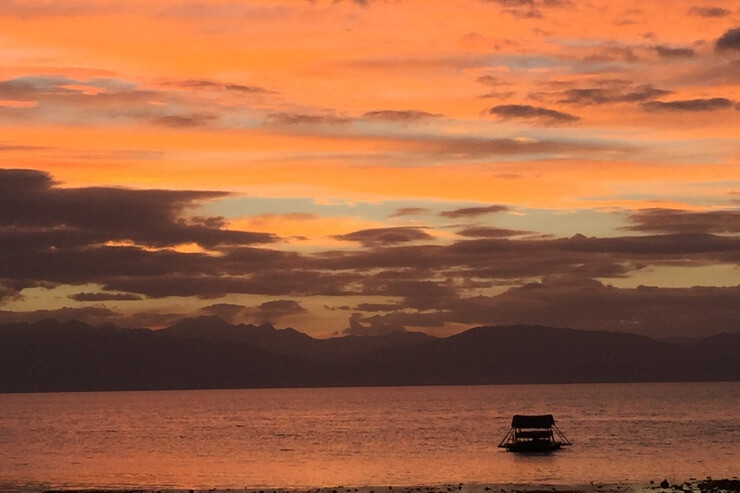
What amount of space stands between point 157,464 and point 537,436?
43.5m

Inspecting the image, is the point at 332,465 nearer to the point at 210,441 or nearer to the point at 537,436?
the point at 537,436

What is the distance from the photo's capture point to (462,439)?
156875 millimetres

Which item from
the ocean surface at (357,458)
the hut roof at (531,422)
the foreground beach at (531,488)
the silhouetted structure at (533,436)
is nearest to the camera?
the foreground beach at (531,488)

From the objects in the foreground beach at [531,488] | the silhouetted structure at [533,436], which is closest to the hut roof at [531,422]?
the silhouetted structure at [533,436]

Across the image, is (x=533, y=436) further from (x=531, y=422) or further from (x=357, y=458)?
(x=357, y=458)

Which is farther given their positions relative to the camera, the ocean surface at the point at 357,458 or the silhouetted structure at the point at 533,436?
the silhouetted structure at the point at 533,436

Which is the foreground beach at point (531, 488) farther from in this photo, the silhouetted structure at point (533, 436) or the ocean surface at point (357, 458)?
the silhouetted structure at point (533, 436)

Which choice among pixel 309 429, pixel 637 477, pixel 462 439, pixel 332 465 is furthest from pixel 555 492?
pixel 309 429

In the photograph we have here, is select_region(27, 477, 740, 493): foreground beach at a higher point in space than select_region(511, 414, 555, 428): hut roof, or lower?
lower

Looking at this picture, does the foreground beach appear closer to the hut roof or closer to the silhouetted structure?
the silhouetted structure

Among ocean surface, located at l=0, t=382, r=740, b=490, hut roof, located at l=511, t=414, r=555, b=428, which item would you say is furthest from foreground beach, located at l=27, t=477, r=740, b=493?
hut roof, located at l=511, t=414, r=555, b=428

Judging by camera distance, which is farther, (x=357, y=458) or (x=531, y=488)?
(x=357, y=458)

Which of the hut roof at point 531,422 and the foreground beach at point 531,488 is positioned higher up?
the hut roof at point 531,422

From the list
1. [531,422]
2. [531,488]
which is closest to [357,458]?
[531,422]
